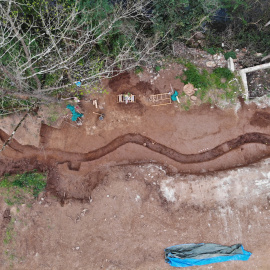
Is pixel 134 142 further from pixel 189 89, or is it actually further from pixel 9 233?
pixel 9 233

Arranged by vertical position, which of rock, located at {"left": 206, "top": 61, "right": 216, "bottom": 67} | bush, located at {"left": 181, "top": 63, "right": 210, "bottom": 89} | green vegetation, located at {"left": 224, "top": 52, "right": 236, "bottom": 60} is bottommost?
bush, located at {"left": 181, "top": 63, "right": 210, "bottom": 89}

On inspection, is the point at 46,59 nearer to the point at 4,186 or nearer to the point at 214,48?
the point at 4,186

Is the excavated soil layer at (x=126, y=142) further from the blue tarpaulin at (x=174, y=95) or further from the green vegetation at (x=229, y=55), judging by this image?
the green vegetation at (x=229, y=55)

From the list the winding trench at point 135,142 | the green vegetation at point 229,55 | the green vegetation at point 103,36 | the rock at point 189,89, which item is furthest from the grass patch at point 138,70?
the green vegetation at point 229,55

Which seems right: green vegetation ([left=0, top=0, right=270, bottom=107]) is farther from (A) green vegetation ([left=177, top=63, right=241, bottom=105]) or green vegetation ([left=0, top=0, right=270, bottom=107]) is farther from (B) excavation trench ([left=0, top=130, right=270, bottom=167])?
(B) excavation trench ([left=0, top=130, right=270, bottom=167])

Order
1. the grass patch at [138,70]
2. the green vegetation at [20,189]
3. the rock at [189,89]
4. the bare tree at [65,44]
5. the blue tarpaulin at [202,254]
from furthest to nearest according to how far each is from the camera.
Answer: the rock at [189,89] < the grass patch at [138,70] < the green vegetation at [20,189] < the blue tarpaulin at [202,254] < the bare tree at [65,44]

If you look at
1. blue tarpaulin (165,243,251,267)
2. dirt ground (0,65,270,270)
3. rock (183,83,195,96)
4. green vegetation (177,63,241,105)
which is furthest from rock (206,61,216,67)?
blue tarpaulin (165,243,251,267)

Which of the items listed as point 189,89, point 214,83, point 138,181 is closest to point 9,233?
point 138,181
